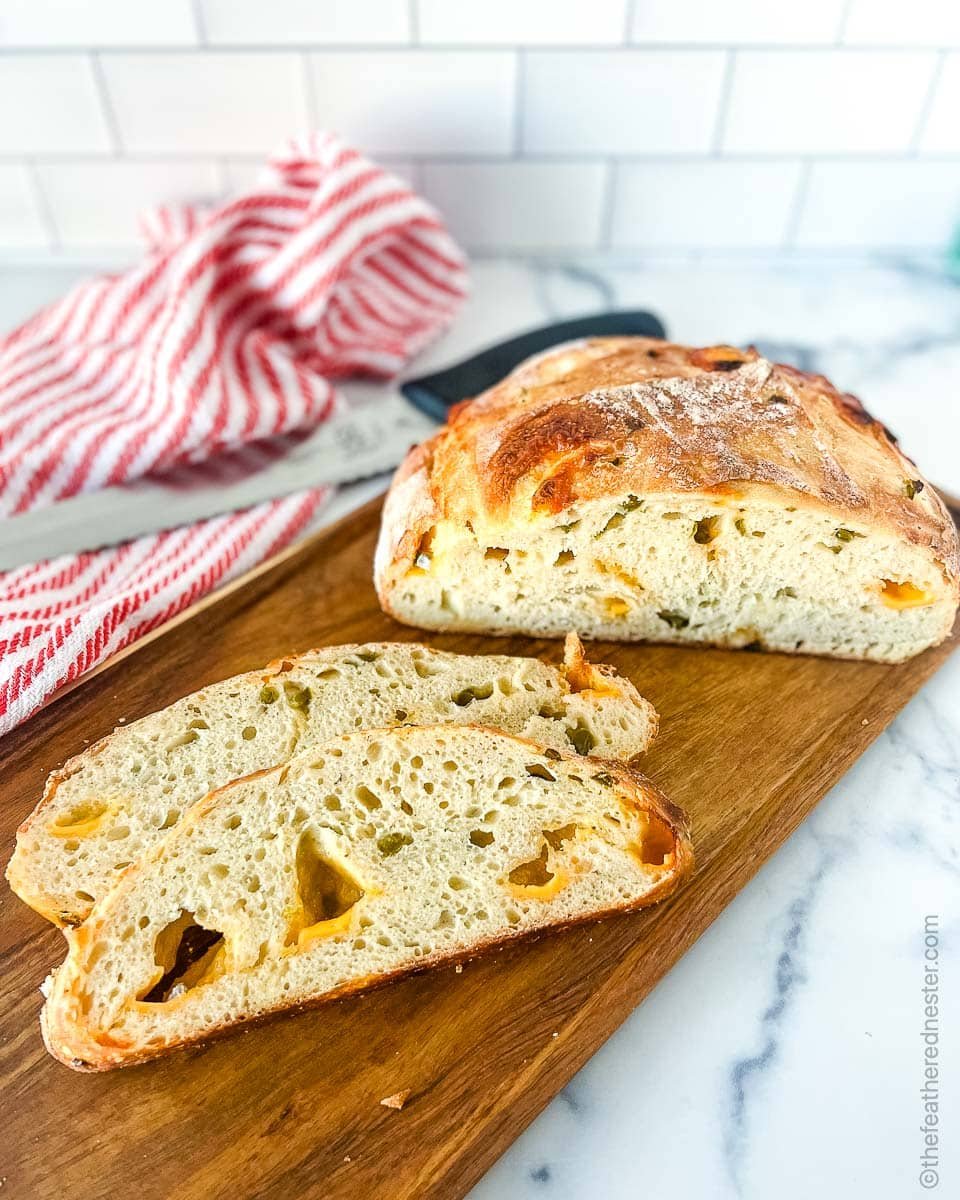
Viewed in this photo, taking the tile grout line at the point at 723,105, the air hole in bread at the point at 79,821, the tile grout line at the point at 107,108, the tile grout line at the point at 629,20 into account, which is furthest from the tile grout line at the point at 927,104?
the air hole in bread at the point at 79,821

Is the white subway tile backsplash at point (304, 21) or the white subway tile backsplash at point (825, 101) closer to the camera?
the white subway tile backsplash at point (304, 21)

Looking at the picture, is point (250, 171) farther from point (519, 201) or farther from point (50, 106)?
point (519, 201)

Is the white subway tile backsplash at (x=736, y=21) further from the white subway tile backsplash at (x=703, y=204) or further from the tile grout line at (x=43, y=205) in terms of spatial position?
the tile grout line at (x=43, y=205)

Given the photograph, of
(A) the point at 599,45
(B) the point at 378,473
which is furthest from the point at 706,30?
(B) the point at 378,473

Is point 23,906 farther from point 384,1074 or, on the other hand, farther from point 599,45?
point 599,45

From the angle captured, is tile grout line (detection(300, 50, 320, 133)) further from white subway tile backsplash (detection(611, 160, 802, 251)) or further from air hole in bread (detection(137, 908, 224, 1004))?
air hole in bread (detection(137, 908, 224, 1004))
